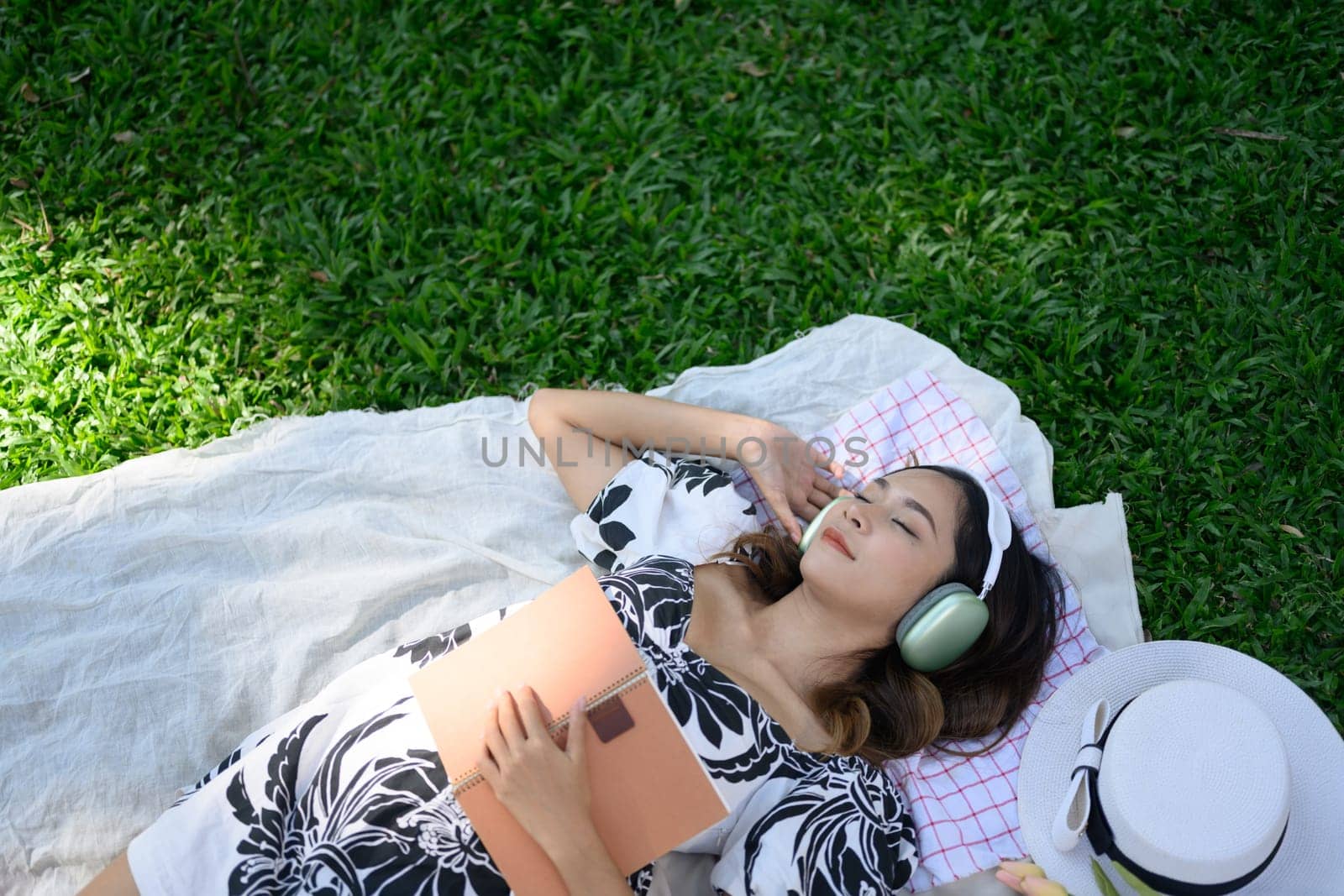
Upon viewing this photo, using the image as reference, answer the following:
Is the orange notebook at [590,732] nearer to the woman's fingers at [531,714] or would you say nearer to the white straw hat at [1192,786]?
the woman's fingers at [531,714]

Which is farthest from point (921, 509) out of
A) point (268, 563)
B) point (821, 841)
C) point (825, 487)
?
point (268, 563)

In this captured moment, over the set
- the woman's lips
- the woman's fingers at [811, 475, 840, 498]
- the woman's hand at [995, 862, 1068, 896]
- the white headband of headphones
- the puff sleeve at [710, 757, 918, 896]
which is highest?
the woman's lips

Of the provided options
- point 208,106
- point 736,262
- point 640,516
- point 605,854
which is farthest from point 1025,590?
point 208,106

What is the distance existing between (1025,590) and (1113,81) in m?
2.34

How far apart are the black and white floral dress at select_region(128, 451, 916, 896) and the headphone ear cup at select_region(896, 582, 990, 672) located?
36cm

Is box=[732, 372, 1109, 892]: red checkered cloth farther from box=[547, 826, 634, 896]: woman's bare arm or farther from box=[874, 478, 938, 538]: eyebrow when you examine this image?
box=[547, 826, 634, 896]: woman's bare arm

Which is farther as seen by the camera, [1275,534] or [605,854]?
[1275,534]

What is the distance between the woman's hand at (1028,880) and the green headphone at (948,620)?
20.8 inches

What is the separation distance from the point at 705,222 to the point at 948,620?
1.97 m

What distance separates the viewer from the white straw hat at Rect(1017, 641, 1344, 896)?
2.28 meters

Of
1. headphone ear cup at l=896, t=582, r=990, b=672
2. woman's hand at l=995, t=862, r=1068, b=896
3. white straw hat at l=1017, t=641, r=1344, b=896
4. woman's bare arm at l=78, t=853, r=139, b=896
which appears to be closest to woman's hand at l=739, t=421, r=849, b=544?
headphone ear cup at l=896, t=582, r=990, b=672

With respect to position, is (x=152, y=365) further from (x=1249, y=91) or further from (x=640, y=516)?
(x=1249, y=91)

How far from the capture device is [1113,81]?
4.13m

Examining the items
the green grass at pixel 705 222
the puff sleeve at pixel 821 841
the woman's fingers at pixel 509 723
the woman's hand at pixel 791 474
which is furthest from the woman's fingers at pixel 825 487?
the woman's fingers at pixel 509 723
